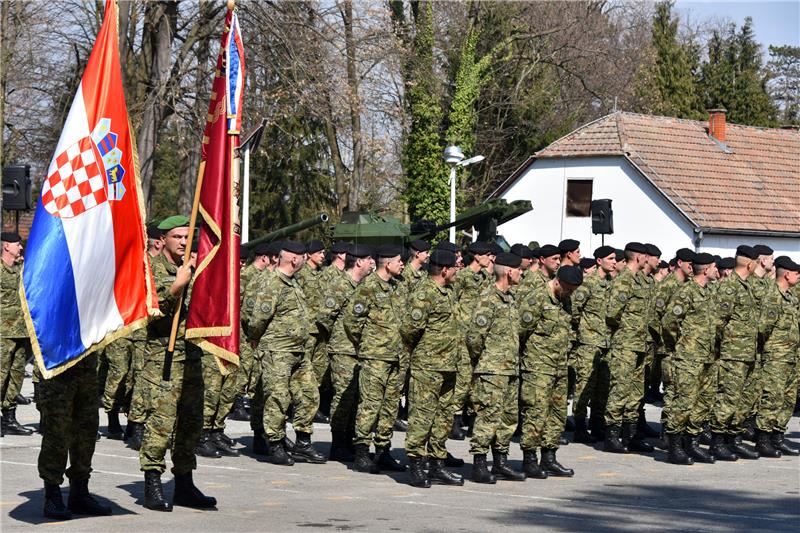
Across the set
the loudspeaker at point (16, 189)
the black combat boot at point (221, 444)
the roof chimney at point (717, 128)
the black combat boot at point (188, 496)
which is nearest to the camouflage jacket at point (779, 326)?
the black combat boot at point (221, 444)

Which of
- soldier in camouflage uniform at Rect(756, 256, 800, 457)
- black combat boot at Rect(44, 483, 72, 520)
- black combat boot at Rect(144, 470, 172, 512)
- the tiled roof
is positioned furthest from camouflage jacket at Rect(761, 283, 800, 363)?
the tiled roof

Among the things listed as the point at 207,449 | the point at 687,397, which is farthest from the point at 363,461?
the point at 687,397

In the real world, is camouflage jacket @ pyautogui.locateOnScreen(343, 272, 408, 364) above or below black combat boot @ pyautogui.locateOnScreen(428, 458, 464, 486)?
above

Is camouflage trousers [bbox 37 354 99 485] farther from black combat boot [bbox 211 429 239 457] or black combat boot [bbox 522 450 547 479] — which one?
black combat boot [bbox 522 450 547 479]

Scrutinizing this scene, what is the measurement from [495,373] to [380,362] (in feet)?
4.02

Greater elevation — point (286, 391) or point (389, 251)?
point (389, 251)

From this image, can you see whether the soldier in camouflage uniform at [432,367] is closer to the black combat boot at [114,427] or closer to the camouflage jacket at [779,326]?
the black combat boot at [114,427]

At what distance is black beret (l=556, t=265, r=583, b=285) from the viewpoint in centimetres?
1226

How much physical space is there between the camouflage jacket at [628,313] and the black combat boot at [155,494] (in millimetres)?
6566

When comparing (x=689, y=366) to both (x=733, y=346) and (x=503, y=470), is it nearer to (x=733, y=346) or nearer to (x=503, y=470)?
(x=733, y=346)

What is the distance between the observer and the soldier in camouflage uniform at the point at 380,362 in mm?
12195

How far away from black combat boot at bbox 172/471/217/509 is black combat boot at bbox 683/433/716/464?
20.0 ft

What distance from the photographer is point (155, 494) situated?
9.52 meters

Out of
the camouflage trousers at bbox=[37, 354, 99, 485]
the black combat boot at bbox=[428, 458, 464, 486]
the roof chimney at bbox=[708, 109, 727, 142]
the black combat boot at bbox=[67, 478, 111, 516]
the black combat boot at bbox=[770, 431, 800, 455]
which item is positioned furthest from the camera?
the roof chimney at bbox=[708, 109, 727, 142]
